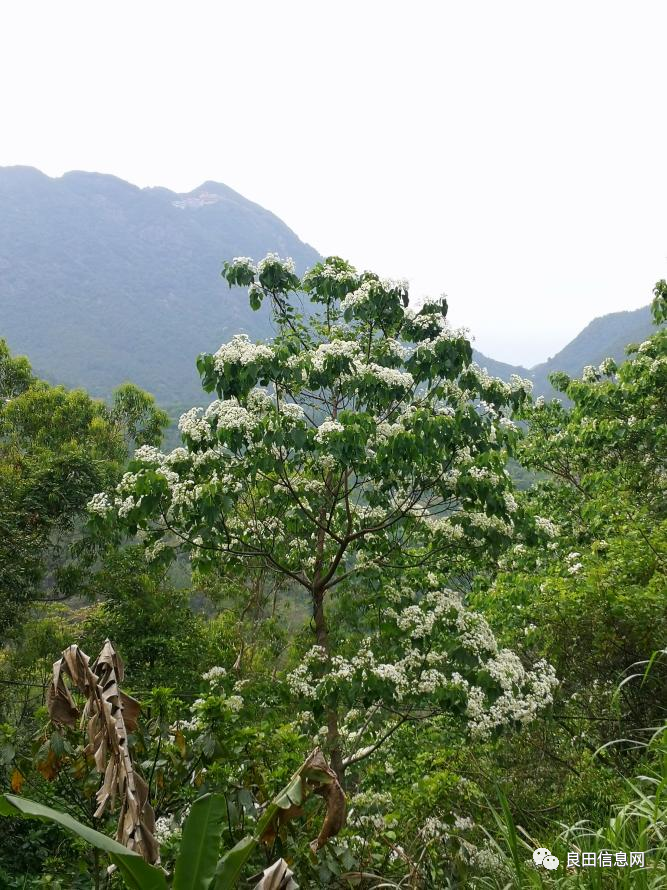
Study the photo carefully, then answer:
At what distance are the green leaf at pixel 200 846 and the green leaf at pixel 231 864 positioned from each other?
5 cm

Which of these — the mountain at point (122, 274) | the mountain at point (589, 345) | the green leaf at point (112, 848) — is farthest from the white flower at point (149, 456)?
the mountain at point (122, 274)

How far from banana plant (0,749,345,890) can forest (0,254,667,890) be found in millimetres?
10

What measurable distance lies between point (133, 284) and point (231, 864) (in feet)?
411

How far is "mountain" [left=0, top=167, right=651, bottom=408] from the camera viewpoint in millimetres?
73938

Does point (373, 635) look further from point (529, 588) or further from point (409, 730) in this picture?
point (529, 588)

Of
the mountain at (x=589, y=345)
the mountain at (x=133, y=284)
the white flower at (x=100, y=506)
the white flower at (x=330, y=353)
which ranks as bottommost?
the white flower at (x=100, y=506)

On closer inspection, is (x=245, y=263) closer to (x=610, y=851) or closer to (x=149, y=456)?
(x=149, y=456)

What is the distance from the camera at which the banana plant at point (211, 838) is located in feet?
6.50

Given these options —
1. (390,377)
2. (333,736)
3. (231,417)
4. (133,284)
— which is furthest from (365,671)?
(133,284)

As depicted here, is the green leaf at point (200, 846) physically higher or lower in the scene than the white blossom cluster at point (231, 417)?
lower

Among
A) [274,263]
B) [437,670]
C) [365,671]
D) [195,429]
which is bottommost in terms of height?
[437,670]

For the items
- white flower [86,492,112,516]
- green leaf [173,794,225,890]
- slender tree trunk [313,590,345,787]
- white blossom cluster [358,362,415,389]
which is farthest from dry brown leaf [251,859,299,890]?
white blossom cluster [358,362,415,389]

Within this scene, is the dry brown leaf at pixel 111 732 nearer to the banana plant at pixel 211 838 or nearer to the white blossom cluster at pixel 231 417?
the banana plant at pixel 211 838

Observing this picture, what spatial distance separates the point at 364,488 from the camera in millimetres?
6820
